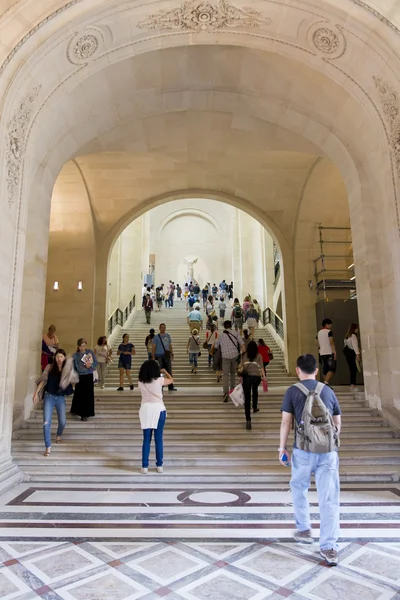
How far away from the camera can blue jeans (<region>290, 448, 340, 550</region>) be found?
9.55 ft

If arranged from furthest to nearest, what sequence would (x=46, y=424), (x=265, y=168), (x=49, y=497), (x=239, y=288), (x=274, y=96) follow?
(x=239, y=288) → (x=265, y=168) → (x=274, y=96) → (x=46, y=424) → (x=49, y=497)

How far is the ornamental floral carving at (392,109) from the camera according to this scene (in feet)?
20.1

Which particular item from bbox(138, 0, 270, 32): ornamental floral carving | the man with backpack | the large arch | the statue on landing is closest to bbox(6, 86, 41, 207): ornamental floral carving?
the large arch

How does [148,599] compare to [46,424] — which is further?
[46,424]

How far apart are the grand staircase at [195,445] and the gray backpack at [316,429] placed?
2.42 m

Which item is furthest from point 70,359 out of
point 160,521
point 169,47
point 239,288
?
point 239,288

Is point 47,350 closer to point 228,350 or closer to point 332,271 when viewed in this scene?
point 228,350

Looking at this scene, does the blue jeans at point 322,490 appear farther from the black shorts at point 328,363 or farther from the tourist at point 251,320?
the tourist at point 251,320

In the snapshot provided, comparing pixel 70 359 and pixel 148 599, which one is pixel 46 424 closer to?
pixel 70 359

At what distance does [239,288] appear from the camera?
26875mm

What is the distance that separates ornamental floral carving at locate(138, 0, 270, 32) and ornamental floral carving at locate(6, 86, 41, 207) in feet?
6.65

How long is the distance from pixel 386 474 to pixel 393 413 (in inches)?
69.4

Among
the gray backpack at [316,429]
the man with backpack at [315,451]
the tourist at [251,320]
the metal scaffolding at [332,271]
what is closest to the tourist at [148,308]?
the tourist at [251,320]

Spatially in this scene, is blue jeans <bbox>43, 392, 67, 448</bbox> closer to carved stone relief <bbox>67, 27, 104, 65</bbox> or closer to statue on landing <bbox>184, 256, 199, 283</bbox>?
carved stone relief <bbox>67, 27, 104, 65</bbox>
